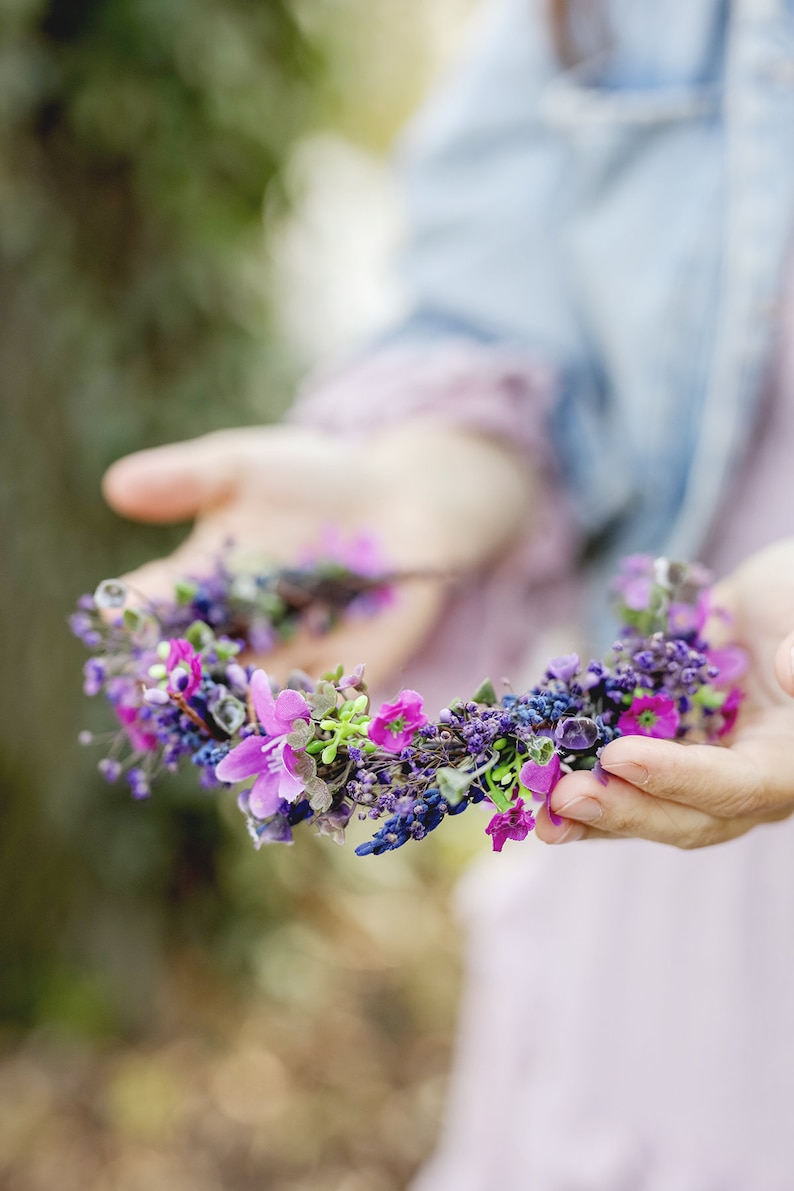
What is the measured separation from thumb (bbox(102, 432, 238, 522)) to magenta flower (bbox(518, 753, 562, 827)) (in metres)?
0.60

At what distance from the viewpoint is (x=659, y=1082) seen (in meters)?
1.17

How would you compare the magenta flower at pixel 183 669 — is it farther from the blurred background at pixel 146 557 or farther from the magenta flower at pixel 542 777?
the blurred background at pixel 146 557

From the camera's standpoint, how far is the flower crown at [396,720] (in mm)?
562

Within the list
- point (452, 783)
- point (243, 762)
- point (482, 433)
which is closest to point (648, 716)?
point (452, 783)

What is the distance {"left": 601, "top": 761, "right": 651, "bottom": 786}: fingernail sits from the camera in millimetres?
562

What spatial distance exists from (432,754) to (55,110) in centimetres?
168

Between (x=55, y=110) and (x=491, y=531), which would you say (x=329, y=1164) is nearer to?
(x=491, y=531)

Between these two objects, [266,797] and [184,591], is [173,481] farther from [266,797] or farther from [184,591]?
[266,797]

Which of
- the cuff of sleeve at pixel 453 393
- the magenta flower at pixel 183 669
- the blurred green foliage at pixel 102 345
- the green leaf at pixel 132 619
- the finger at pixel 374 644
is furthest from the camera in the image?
the blurred green foliage at pixel 102 345

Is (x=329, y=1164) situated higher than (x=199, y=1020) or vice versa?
(x=199, y=1020)

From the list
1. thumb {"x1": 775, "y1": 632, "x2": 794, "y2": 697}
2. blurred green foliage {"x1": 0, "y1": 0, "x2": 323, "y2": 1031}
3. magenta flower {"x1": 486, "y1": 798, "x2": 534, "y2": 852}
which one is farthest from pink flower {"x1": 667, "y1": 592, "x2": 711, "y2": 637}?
blurred green foliage {"x1": 0, "y1": 0, "x2": 323, "y2": 1031}

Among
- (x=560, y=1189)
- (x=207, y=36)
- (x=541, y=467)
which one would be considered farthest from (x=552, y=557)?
(x=207, y=36)

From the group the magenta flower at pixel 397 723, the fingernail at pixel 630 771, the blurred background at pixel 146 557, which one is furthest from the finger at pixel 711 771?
the blurred background at pixel 146 557

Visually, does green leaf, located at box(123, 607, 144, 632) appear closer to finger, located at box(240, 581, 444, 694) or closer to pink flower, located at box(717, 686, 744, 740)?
finger, located at box(240, 581, 444, 694)
